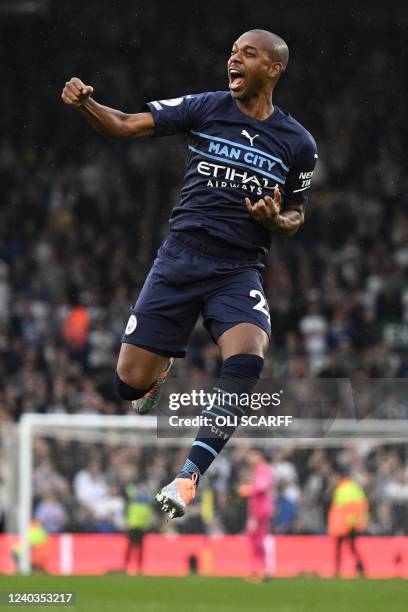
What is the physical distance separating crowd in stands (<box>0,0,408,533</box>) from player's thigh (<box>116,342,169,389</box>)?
8018mm

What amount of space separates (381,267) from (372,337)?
6.36 ft

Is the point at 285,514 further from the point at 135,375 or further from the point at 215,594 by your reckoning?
the point at 135,375

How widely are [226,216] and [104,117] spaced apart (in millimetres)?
875

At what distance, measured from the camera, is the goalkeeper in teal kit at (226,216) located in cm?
717

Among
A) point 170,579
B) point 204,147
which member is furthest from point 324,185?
point 204,147

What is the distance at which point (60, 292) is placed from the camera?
2048cm

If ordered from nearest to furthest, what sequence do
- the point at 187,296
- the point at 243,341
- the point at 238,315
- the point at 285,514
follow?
the point at 243,341 < the point at 238,315 < the point at 187,296 < the point at 285,514

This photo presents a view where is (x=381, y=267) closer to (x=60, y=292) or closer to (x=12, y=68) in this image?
(x=60, y=292)

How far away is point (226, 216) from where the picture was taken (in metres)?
7.45

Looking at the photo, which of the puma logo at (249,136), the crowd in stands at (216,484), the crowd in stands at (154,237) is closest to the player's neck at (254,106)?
the puma logo at (249,136)

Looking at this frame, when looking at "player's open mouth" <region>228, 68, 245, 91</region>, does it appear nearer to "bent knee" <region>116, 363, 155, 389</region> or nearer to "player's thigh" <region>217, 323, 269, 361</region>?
"player's thigh" <region>217, 323, 269, 361</region>

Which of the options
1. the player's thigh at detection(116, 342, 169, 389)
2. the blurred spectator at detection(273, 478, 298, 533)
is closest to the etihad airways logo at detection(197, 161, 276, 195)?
the player's thigh at detection(116, 342, 169, 389)

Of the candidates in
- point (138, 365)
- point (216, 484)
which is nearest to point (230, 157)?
point (138, 365)

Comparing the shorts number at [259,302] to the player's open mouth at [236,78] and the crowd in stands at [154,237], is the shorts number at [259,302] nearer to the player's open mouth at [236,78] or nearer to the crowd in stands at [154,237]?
A: the player's open mouth at [236,78]
